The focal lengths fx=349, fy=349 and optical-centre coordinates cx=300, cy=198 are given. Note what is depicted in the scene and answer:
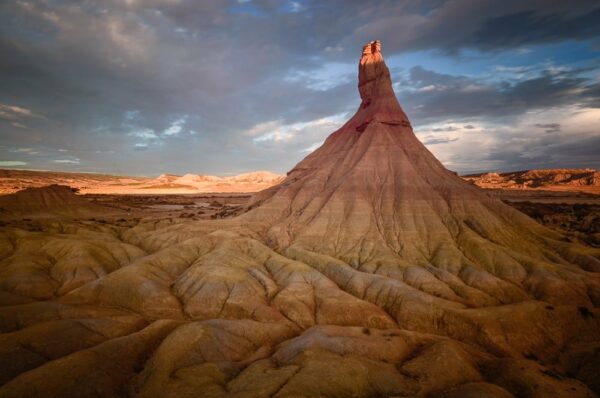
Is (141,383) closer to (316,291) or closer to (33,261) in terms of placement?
(316,291)

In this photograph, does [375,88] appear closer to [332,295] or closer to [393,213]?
[393,213]

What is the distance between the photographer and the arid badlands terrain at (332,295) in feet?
101

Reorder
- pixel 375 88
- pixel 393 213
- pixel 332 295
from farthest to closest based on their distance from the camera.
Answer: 1. pixel 375 88
2. pixel 393 213
3. pixel 332 295

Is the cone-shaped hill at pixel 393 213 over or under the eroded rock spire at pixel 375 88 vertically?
under

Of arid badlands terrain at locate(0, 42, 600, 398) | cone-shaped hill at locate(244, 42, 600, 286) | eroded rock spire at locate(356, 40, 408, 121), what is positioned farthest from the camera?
eroded rock spire at locate(356, 40, 408, 121)

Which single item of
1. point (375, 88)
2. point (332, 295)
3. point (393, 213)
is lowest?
point (332, 295)

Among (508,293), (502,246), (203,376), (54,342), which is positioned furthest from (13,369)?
(502,246)

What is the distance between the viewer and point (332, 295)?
166 ft

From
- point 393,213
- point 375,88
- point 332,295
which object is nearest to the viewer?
point 332,295

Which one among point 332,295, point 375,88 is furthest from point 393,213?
point 375,88

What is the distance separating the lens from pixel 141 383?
101ft

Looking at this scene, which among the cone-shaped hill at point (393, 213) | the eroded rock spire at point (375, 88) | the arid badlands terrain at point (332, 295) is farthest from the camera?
the eroded rock spire at point (375, 88)

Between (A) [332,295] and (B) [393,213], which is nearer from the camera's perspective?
(A) [332,295]

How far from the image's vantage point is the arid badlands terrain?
30.8 metres
